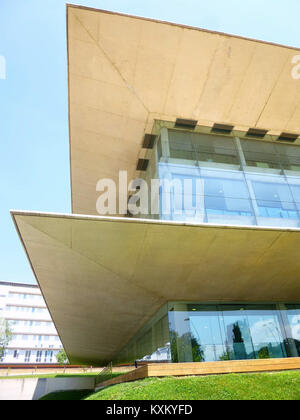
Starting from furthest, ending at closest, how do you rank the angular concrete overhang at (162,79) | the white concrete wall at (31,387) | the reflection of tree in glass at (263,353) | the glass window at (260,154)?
the white concrete wall at (31,387) → the glass window at (260,154) → the reflection of tree in glass at (263,353) → the angular concrete overhang at (162,79)

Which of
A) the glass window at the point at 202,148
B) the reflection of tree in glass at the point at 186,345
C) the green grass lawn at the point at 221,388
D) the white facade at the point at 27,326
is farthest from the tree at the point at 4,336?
the green grass lawn at the point at 221,388

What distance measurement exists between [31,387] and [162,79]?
79.5 feet

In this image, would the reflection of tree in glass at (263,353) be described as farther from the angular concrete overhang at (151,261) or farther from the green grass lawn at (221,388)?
the green grass lawn at (221,388)

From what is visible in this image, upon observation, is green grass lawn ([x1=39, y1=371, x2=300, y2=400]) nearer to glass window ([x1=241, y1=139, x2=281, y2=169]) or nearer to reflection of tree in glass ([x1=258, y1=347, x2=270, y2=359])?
reflection of tree in glass ([x1=258, y1=347, x2=270, y2=359])

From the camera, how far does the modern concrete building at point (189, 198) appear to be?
8.12 m

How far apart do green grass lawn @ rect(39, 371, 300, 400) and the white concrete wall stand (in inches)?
799

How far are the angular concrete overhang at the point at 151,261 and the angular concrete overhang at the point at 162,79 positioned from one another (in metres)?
5.38

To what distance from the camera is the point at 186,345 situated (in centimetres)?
966

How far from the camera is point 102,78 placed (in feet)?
32.0

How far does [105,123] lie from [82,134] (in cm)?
125

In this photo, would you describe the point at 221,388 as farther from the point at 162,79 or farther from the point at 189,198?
the point at 162,79

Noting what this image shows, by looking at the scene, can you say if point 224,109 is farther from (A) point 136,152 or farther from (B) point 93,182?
(B) point 93,182

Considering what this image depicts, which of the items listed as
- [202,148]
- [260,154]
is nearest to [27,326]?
[202,148]
